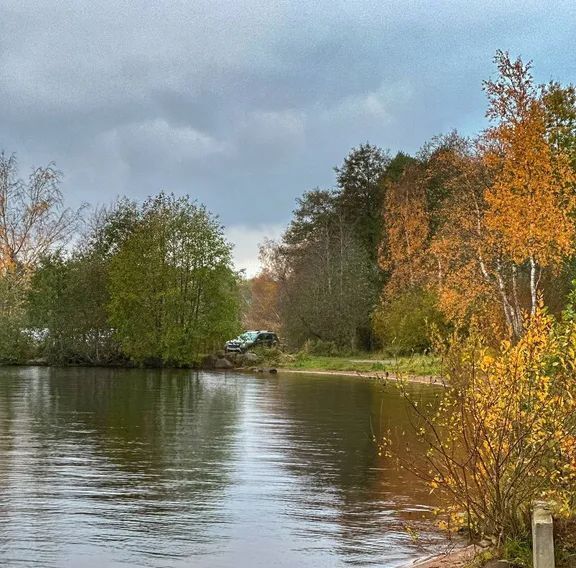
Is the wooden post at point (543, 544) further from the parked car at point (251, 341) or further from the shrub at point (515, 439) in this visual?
the parked car at point (251, 341)

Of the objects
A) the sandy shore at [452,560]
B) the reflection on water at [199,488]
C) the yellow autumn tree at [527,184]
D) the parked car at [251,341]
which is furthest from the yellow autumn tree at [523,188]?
the parked car at [251,341]

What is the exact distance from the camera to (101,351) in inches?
1895

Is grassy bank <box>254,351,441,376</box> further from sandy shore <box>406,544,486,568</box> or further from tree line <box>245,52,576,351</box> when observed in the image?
sandy shore <box>406,544,486,568</box>

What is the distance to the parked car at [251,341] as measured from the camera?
50.8 metres

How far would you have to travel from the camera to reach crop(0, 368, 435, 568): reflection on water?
27.1ft

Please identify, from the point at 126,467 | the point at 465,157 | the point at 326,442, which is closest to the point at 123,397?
the point at 326,442

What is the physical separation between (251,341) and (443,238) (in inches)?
972

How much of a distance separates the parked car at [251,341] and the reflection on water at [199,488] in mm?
27368

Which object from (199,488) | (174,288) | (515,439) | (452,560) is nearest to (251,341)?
(174,288)

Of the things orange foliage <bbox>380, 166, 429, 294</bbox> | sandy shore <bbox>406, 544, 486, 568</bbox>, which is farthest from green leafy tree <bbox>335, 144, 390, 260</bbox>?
sandy shore <bbox>406, 544, 486, 568</bbox>

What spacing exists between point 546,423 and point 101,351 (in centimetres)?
4360

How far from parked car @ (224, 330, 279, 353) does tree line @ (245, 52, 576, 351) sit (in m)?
1.25

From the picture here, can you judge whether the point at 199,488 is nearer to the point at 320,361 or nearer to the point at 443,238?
the point at 443,238

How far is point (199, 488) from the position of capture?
37.3ft
